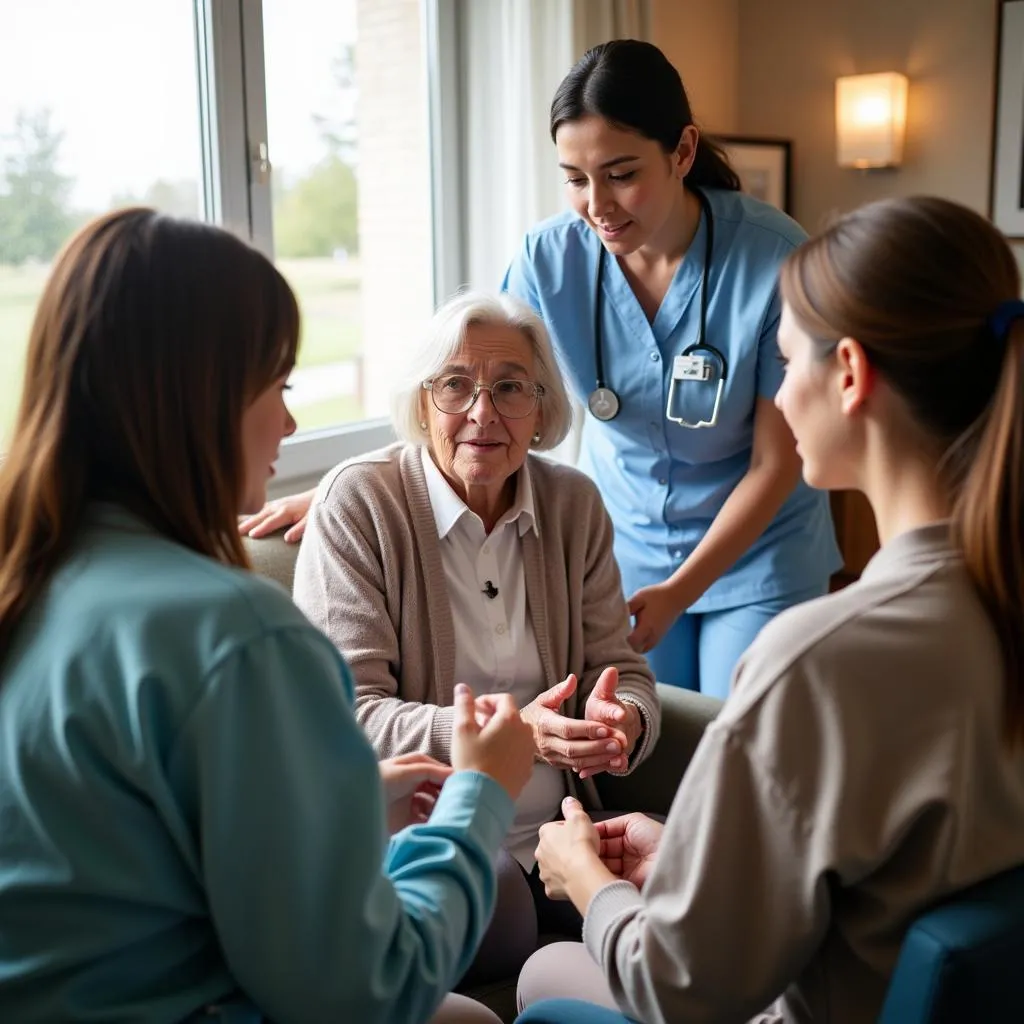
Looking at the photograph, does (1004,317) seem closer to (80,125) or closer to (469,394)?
(469,394)

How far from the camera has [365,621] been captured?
1.90 meters

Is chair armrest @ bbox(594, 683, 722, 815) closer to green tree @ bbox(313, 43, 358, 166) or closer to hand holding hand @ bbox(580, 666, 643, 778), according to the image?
hand holding hand @ bbox(580, 666, 643, 778)

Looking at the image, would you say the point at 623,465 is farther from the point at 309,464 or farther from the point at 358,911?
the point at 358,911

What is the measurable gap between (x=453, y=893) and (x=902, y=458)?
22.4 inches

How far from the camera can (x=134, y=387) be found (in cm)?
96

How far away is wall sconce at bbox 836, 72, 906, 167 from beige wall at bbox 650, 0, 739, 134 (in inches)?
16.9

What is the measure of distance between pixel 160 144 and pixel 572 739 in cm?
156

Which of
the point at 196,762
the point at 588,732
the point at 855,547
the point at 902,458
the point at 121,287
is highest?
the point at 121,287

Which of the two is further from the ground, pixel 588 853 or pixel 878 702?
pixel 878 702

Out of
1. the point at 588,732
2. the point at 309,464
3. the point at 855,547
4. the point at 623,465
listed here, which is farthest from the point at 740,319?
the point at 855,547

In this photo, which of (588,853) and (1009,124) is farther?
(1009,124)

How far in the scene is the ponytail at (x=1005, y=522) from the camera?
40.3 inches

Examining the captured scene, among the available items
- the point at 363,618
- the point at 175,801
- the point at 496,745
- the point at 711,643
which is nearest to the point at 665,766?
the point at 711,643

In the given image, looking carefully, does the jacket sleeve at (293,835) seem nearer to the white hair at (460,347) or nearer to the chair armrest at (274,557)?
the white hair at (460,347)
